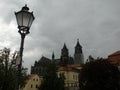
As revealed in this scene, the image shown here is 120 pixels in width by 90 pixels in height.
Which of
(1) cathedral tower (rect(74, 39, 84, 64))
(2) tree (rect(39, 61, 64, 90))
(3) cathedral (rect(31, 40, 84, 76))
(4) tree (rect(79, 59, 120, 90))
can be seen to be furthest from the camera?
(1) cathedral tower (rect(74, 39, 84, 64))

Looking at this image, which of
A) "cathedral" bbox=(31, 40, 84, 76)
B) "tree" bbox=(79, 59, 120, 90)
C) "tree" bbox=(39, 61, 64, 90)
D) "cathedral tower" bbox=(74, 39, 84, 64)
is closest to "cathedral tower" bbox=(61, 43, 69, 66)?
"cathedral" bbox=(31, 40, 84, 76)

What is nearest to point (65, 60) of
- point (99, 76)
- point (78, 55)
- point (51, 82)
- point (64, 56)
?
point (64, 56)

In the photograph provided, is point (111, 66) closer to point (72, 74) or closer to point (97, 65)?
point (97, 65)

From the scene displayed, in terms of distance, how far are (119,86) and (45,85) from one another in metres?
16.9

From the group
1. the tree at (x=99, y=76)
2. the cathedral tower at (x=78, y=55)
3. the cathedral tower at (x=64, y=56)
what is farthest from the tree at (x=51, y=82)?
the cathedral tower at (x=78, y=55)

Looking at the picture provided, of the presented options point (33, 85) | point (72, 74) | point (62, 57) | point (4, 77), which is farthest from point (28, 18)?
point (62, 57)

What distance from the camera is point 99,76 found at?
172ft

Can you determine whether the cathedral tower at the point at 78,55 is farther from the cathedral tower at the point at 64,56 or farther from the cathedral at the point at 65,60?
the cathedral tower at the point at 64,56

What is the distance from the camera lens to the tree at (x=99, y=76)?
168ft

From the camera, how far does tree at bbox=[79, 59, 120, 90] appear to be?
51.2 m

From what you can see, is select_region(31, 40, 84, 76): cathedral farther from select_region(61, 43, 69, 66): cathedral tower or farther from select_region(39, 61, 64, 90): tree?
select_region(39, 61, 64, 90): tree

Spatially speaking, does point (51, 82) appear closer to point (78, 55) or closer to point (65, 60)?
point (65, 60)

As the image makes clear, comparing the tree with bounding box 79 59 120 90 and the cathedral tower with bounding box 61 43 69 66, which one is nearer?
the tree with bounding box 79 59 120 90

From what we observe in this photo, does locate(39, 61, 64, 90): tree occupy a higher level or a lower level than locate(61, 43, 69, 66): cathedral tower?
lower
